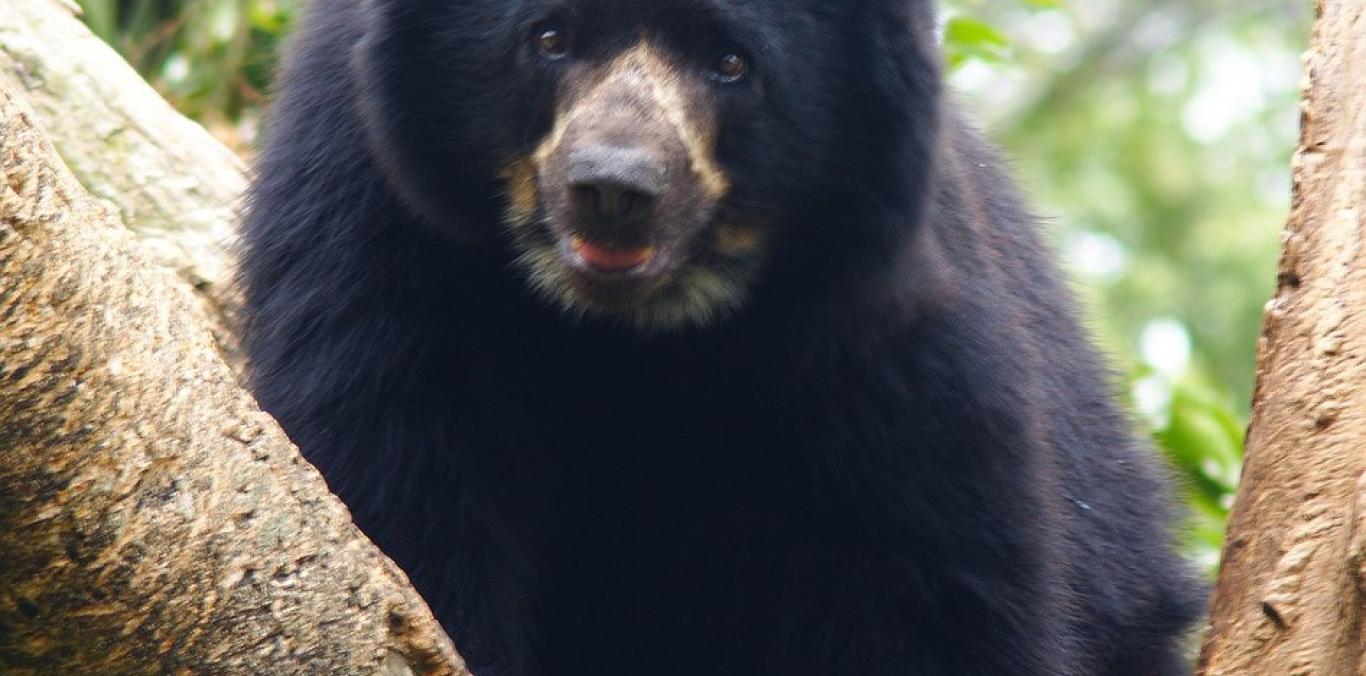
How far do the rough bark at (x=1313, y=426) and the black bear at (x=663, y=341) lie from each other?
2.13 feet

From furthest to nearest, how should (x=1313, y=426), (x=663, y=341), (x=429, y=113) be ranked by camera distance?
(x=663, y=341)
(x=429, y=113)
(x=1313, y=426)

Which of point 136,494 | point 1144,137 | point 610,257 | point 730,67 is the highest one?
point 1144,137

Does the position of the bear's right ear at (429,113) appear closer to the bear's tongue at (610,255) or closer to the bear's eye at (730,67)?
the bear's tongue at (610,255)

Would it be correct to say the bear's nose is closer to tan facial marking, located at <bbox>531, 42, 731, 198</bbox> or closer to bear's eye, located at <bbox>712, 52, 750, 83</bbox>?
tan facial marking, located at <bbox>531, 42, 731, 198</bbox>

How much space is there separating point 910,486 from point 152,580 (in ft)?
6.23

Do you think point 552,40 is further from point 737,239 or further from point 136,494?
point 136,494

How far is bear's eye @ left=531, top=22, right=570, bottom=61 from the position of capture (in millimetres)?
3789

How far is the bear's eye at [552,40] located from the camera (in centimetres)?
379

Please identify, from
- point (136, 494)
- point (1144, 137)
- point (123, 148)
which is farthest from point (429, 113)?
point (1144, 137)

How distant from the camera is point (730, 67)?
12.7 feet

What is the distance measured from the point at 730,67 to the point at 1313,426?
4.47 feet

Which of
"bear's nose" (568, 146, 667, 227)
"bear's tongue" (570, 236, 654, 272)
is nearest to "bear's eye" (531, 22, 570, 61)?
"bear's nose" (568, 146, 667, 227)

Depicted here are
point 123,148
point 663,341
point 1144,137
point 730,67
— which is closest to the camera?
point 730,67

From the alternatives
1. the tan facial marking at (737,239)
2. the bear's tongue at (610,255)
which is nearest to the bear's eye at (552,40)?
the bear's tongue at (610,255)
